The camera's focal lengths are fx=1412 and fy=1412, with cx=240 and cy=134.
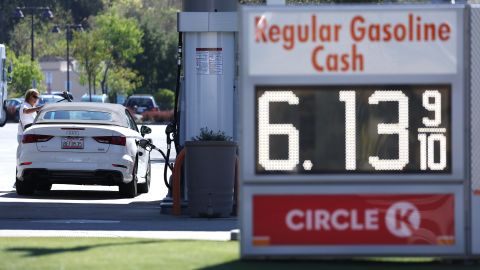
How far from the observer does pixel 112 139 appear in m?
21.1

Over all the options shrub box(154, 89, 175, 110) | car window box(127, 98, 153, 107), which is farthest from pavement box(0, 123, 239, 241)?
shrub box(154, 89, 175, 110)

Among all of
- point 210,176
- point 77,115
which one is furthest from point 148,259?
point 77,115

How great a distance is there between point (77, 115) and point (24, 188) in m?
1.42

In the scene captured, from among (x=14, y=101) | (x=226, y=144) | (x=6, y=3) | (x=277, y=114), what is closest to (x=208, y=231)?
(x=226, y=144)

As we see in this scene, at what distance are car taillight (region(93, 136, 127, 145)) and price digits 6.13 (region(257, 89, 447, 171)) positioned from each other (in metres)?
10.3

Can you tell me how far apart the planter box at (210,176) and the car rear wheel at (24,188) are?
463cm

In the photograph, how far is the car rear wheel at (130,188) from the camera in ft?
71.3

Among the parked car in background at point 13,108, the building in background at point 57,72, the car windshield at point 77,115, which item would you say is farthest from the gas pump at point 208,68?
the building in background at point 57,72

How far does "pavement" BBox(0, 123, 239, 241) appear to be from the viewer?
15297 mm

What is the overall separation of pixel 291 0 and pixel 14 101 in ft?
148

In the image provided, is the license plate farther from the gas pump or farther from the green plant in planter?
the green plant in planter

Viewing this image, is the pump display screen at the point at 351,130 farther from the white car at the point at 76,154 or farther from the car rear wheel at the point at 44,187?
the car rear wheel at the point at 44,187

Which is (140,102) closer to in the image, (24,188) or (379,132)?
(24,188)

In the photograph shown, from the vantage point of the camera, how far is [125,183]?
21609mm
